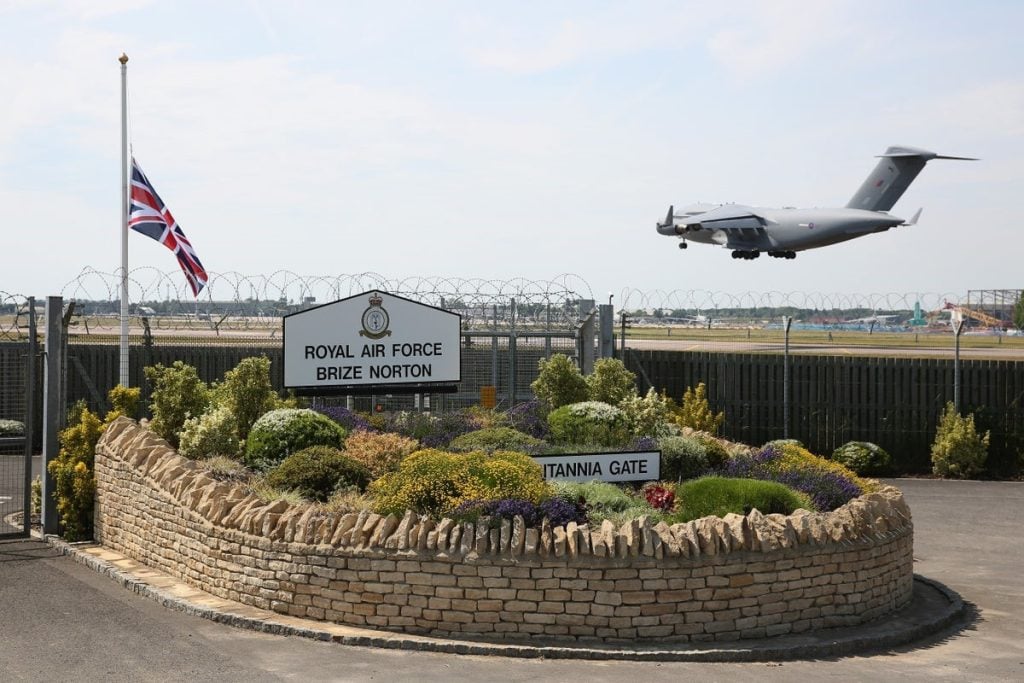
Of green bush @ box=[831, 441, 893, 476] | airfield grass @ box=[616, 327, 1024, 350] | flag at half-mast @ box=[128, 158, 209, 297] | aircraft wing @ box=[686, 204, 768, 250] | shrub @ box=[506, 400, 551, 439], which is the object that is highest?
aircraft wing @ box=[686, 204, 768, 250]

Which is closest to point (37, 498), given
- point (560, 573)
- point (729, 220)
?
point (560, 573)

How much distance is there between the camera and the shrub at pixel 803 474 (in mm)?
15039

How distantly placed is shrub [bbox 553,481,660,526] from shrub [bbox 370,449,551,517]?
1.62 ft

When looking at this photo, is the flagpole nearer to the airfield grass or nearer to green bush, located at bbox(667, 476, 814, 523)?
green bush, located at bbox(667, 476, 814, 523)

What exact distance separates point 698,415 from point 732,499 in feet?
42.1

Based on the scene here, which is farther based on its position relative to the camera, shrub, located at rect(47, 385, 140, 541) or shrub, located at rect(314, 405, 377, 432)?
shrub, located at rect(314, 405, 377, 432)

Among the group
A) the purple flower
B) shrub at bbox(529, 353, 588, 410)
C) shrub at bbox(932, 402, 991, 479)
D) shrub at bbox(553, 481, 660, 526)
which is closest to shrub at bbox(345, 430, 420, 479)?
shrub at bbox(553, 481, 660, 526)

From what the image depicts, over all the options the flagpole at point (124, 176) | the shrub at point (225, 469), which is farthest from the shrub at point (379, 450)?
the flagpole at point (124, 176)

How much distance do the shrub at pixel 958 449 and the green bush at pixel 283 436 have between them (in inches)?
555

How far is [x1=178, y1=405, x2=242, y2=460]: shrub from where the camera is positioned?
671 inches

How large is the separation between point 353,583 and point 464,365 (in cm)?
1596

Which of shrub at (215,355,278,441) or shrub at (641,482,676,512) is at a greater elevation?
shrub at (215,355,278,441)

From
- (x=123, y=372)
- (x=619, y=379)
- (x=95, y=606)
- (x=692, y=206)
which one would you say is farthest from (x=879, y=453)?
(x=692, y=206)

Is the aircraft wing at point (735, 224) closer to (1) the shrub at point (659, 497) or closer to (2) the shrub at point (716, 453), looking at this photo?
(2) the shrub at point (716, 453)
